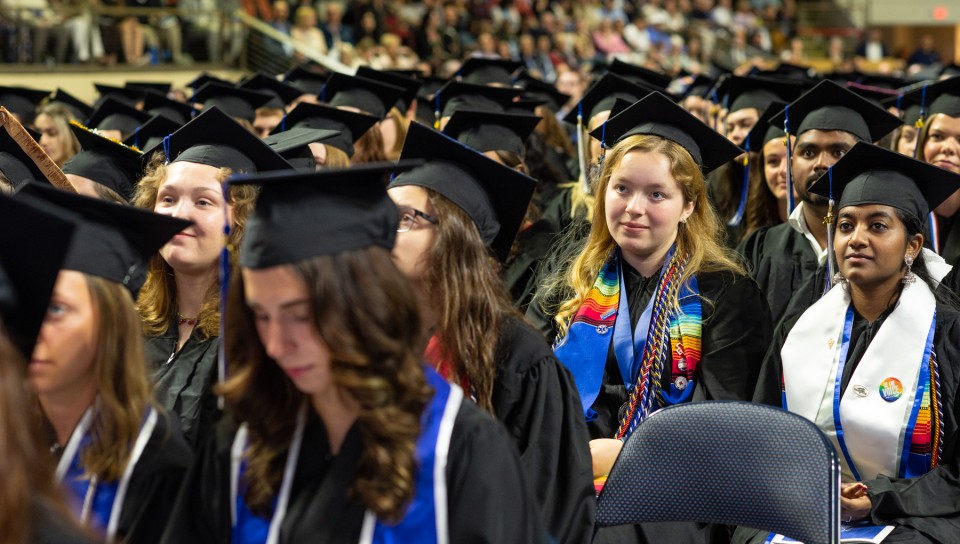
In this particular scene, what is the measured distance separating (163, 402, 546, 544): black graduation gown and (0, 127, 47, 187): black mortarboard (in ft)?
6.73

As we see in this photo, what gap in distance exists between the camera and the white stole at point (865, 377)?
3150 millimetres

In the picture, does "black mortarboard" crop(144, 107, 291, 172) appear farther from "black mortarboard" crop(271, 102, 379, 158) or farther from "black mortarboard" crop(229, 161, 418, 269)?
"black mortarboard" crop(271, 102, 379, 158)

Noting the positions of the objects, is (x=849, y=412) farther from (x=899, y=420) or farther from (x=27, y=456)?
(x=27, y=456)

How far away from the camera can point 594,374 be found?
11.3 ft

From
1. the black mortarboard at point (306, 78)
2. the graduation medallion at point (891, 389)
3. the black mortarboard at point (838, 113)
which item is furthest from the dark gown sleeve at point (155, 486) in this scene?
the black mortarboard at point (306, 78)

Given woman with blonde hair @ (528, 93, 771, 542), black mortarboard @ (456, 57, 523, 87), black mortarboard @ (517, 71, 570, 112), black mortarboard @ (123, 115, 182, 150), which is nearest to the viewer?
woman with blonde hair @ (528, 93, 771, 542)

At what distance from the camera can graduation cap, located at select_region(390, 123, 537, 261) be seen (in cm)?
275

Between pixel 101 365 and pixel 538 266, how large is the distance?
8.27 ft

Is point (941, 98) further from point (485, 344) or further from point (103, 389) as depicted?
point (103, 389)

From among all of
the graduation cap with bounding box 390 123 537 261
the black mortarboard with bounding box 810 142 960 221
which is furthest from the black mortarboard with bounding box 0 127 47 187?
the black mortarboard with bounding box 810 142 960 221

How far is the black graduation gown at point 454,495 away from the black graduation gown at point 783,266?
2.74m

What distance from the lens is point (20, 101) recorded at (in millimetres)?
7266

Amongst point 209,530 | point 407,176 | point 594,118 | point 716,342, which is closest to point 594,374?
point 716,342

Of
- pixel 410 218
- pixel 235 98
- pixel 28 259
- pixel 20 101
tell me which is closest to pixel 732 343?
pixel 410 218
